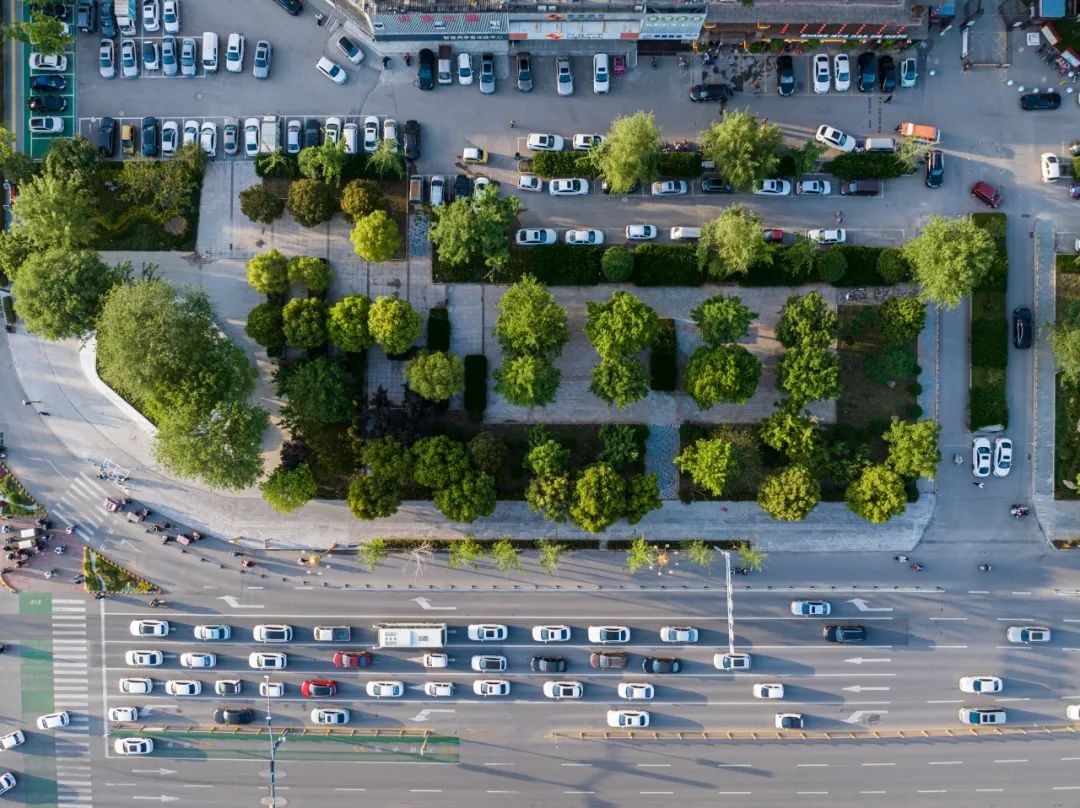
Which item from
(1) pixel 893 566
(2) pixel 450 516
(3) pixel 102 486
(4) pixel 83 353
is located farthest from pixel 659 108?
(3) pixel 102 486

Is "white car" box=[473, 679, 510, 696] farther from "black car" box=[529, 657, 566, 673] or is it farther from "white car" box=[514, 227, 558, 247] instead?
"white car" box=[514, 227, 558, 247]

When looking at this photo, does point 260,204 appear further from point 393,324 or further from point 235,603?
point 235,603

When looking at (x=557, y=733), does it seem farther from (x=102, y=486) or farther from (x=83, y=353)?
(x=83, y=353)

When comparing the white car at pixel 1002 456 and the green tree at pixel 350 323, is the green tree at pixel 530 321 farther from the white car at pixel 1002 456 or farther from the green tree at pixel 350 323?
the white car at pixel 1002 456

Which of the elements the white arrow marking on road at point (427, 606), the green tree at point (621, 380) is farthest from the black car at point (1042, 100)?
the white arrow marking on road at point (427, 606)

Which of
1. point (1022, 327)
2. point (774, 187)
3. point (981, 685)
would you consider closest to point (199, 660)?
point (774, 187)
